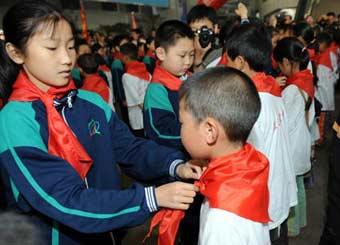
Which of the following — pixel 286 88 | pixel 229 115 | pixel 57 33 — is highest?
pixel 57 33

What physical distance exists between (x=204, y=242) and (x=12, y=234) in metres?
0.63

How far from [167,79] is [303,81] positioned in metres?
1.19

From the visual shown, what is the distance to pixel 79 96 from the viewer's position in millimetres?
1271

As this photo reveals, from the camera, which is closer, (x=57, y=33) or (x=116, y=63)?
(x=57, y=33)

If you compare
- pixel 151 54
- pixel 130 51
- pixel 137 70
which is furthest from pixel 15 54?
pixel 151 54

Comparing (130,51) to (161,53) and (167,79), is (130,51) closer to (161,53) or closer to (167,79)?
(161,53)

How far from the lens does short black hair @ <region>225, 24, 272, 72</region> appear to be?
177 cm

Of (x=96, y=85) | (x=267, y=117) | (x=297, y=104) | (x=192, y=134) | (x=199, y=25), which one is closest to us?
(x=192, y=134)

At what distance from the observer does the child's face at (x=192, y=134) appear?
1097 millimetres

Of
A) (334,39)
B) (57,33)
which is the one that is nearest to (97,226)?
(57,33)

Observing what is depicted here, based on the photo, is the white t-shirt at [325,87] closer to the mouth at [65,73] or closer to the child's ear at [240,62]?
the child's ear at [240,62]

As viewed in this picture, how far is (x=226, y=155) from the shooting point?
110cm

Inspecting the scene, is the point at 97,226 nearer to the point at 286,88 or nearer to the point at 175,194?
the point at 175,194

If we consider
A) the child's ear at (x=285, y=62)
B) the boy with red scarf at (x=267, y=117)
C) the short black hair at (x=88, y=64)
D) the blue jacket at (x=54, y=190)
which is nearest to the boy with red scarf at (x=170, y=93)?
the boy with red scarf at (x=267, y=117)
